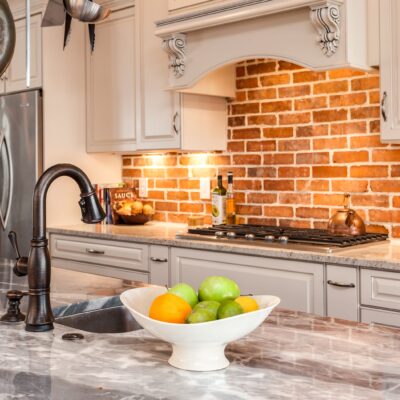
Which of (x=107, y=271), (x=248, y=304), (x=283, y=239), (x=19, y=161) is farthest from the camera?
(x=19, y=161)

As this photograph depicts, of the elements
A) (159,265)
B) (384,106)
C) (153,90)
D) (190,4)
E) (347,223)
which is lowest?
(159,265)

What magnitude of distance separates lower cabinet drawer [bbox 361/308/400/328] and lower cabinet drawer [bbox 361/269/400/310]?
0.09 feet

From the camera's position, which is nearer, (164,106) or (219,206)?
(219,206)

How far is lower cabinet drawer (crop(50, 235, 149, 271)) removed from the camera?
3.72m

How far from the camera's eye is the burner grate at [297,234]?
2932mm

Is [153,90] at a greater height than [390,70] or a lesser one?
greater

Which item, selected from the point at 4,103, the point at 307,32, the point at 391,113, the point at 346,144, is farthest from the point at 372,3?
the point at 4,103

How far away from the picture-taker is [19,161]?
14.6 feet

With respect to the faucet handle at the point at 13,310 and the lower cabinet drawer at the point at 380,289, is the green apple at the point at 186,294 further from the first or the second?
the lower cabinet drawer at the point at 380,289

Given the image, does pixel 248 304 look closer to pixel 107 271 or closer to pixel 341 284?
pixel 341 284

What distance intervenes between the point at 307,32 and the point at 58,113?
2.06m

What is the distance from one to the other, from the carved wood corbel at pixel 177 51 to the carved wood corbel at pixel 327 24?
0.93 metres

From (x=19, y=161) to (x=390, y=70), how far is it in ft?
8.67

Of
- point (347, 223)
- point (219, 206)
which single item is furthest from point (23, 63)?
point (347, 223)
